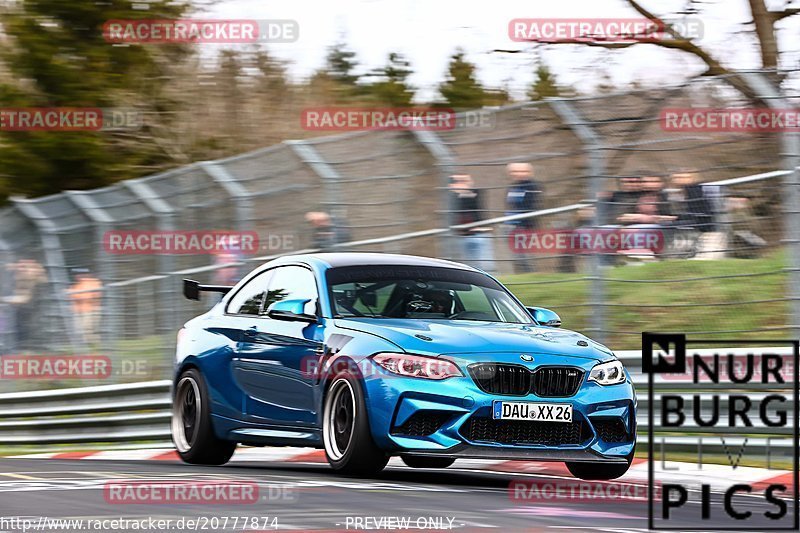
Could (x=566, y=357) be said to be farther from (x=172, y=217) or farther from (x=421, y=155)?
(x=172, y=217)

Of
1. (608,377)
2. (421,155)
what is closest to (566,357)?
(608,377)

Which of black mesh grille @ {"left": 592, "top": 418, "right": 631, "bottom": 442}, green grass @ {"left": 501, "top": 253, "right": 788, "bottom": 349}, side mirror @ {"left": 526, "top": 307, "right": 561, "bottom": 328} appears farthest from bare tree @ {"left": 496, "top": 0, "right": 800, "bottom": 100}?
black mesh grille @ {"left": 592, "top": 418, "right": 631, "bottom": 442}

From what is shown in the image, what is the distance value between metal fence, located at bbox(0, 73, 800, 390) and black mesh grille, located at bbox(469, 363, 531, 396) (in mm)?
2774

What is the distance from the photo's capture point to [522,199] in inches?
501

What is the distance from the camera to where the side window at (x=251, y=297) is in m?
11.0

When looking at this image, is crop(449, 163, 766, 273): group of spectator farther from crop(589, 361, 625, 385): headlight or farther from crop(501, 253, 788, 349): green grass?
crop(589, 361, 625, 385): headlight

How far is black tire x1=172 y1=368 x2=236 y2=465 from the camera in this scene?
11.2m

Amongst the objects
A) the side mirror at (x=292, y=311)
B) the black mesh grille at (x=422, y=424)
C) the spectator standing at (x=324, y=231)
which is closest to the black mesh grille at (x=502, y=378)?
the black mesh grille at (x=422, y=424)

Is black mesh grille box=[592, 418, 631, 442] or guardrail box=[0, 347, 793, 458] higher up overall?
black mesh grille box=[592, 418, 631, 442]

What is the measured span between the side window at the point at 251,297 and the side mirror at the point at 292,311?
711 mm

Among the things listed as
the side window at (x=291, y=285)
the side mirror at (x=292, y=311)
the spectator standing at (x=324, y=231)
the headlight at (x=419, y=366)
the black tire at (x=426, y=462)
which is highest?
the spectator standing at (x=324, y=231)

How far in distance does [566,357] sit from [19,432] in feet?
31.3

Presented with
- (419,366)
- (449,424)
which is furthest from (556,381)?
(419,366)

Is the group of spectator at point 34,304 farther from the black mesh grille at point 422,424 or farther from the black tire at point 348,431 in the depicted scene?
the black mesh grille at point 422,424
